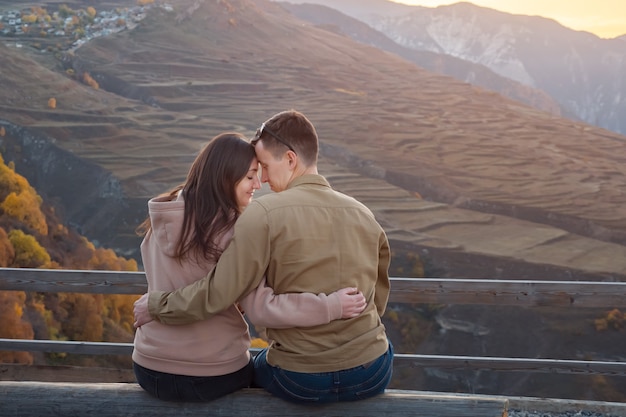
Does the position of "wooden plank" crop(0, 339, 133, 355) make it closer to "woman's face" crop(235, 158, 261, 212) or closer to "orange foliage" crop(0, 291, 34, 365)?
"woman's face" crop(235, 158, 261, 212)

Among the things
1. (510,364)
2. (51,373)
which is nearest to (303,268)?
(510,364)

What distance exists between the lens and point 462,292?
3074 mm

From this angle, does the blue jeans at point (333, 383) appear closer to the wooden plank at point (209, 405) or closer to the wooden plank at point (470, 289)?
the wooden plank at point (209, 405)

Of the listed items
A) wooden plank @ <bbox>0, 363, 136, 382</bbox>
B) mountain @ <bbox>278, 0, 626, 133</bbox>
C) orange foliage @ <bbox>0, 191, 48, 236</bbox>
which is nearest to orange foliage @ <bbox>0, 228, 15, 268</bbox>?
orange foliage @ <bbox>0, 191, 48, 236</bbox>

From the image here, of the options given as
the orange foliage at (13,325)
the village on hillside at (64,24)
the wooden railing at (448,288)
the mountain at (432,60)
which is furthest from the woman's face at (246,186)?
the mountain at (432,60)

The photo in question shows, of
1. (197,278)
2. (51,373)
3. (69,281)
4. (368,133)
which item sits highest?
(197,278)

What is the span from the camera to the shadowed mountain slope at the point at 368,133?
64.0 feet

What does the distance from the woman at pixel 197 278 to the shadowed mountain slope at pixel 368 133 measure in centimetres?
1590

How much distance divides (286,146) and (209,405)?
2.54 feet

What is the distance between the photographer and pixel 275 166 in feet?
5.83

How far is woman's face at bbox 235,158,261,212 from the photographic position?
1780 mm

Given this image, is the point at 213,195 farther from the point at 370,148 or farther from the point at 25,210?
the point at 370,148

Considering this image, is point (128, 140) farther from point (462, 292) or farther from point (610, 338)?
point (462, 292)

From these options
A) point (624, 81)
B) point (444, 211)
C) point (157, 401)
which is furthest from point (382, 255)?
point (624, 81)
